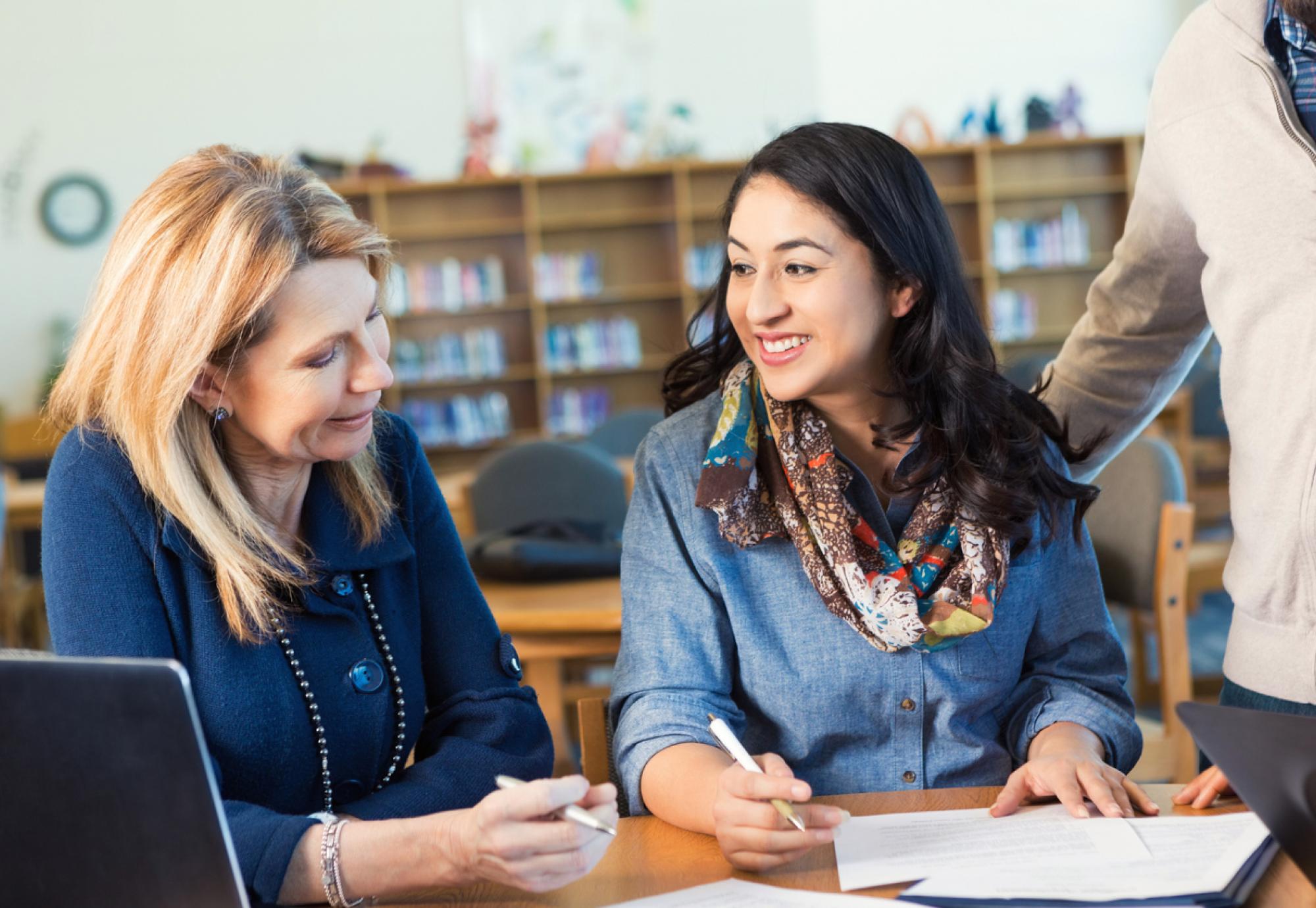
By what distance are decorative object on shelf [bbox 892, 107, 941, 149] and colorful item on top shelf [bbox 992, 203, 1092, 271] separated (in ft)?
2.18

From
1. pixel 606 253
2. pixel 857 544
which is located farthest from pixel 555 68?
pixel 857 544

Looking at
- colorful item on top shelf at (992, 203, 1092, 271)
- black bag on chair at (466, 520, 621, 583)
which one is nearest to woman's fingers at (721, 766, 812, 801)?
black bag on chair at (466, 520, 621, 583)

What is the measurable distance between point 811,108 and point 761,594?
23.1 feet

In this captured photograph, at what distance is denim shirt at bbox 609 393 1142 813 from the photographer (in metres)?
1.39

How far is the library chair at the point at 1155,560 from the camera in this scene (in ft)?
7.90

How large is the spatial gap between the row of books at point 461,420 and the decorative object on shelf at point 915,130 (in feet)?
9.21

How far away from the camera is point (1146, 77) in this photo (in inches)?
323

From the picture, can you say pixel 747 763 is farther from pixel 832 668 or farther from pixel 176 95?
pixel 176 95

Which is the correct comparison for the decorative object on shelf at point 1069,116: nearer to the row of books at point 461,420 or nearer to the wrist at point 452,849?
the row of books at point 461,420

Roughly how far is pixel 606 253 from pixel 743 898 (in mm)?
6612

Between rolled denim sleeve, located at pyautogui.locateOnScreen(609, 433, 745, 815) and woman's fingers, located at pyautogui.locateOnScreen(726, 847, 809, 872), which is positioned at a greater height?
rolled denim sleeve, located at pyautogui.locateOnScreen(609, 433, 745, 815)

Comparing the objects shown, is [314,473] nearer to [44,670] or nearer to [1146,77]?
[44,670]

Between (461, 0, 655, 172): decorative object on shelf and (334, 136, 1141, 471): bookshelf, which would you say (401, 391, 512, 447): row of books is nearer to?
(334, 136, 1141, 471): bookshelf

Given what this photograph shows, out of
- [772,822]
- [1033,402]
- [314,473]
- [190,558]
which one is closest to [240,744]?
[190,558]
